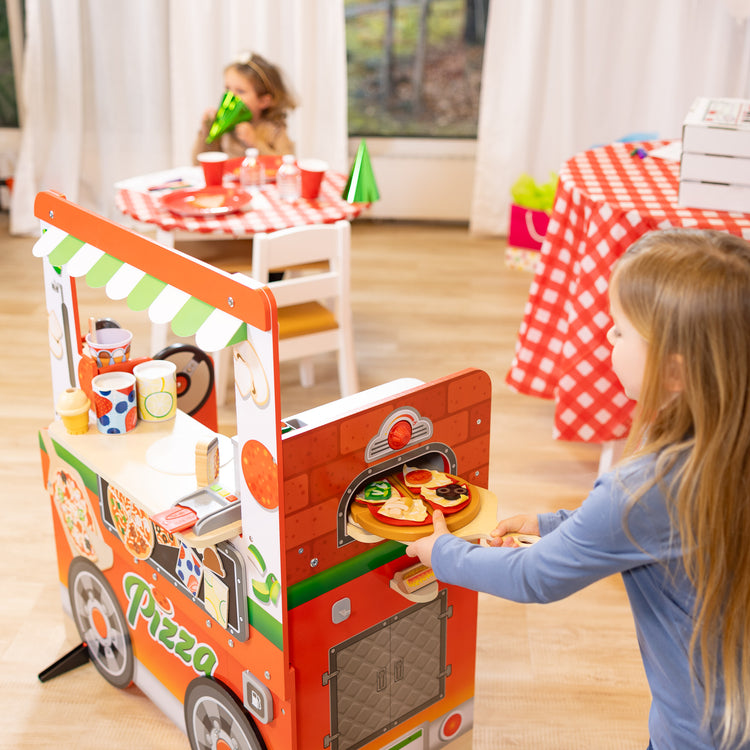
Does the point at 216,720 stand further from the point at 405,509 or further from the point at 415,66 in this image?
the point at 415,66

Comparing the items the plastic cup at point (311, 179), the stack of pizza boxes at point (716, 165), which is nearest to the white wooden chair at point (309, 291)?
the plastic cup at point (311, 179)

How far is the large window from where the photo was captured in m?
4.51

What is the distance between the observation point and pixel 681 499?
1.05 meters

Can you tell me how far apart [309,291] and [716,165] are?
1128 millimetres

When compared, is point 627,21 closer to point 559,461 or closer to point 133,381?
point 559,461

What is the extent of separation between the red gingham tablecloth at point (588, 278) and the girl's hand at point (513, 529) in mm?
1068

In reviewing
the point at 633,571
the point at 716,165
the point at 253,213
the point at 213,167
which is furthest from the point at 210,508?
the point at 213,167

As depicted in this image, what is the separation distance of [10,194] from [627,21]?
2948mm

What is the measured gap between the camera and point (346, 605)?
1.46 m

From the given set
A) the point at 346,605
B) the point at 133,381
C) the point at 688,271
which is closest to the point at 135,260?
the point at 133,381

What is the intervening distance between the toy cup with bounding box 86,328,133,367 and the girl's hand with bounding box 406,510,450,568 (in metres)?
0.72

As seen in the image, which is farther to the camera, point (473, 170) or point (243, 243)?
point (473, 170)

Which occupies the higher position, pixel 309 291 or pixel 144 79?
pixel 144 79

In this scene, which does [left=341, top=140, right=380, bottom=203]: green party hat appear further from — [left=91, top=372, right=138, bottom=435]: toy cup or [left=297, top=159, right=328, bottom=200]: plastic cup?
[left=91, top=372, right=138, bottom=435]: toy cup
